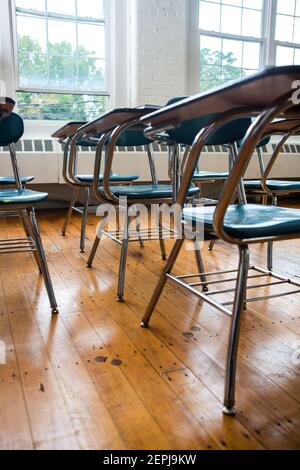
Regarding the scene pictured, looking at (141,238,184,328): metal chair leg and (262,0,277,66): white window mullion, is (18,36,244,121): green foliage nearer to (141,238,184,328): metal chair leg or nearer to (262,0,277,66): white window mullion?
(262,0,277,66): white window mullion

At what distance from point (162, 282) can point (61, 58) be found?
3339 millimetres

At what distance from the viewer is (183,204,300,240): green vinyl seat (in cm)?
91

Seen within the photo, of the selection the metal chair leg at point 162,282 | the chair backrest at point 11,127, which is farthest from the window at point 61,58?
the metal chair leg at point 162,282

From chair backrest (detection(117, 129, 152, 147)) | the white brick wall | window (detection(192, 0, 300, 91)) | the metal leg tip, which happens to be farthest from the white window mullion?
the metal leg tip

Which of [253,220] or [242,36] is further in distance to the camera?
[242,36]

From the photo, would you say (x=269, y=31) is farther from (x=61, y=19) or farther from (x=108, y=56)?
(x=61, y=19)

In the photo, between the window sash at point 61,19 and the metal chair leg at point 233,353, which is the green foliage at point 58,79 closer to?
the window sash at point 61,19

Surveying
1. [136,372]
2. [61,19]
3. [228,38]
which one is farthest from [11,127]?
[228,38]

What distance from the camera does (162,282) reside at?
1.31 m

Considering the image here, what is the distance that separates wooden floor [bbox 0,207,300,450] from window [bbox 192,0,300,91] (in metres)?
3.41

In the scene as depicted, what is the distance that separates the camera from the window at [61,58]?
3770 mm

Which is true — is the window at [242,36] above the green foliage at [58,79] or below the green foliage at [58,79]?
above

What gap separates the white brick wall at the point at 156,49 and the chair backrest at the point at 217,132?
8.58ft

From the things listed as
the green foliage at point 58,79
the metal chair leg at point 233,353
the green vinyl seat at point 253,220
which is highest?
the green foliage at point 58,79
